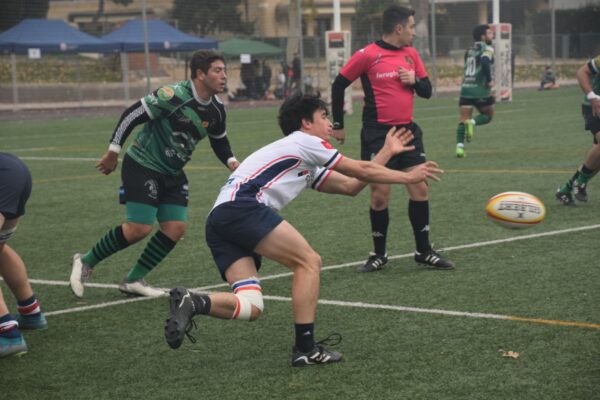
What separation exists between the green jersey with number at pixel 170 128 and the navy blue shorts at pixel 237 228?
1968mm

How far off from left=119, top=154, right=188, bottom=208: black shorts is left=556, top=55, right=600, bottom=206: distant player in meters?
5.37

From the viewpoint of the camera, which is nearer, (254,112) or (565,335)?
(565,335)

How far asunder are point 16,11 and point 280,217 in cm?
3723

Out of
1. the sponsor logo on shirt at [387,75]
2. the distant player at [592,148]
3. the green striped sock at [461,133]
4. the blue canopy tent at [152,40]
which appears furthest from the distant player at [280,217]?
the blue canopy tent at [152,40]

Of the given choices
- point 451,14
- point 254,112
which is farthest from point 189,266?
point 451,14

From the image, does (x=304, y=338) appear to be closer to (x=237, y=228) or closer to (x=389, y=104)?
(x=237, y=228)

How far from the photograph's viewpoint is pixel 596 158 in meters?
11.5

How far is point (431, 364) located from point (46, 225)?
7178 mm

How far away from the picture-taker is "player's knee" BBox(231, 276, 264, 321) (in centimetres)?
570

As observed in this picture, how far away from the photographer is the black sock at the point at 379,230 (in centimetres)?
867

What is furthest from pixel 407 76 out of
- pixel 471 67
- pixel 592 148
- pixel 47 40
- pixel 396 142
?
pixel 47 40

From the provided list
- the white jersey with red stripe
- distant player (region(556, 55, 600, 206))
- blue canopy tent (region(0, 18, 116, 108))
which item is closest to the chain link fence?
blue canopy tent (region(0, 18, 116, 108))

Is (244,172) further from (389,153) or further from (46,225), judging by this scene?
(46,225)

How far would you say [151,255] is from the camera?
7930mm
